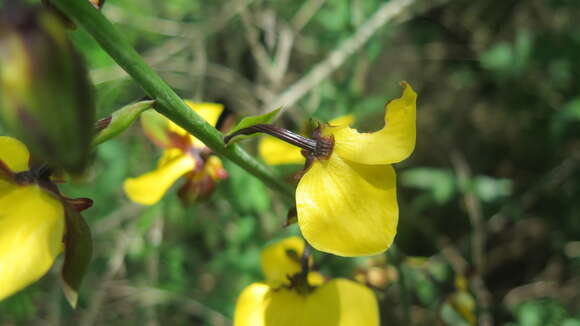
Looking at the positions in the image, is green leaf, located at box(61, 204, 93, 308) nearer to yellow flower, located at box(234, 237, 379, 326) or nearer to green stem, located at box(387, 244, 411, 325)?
yellow flower, located at box(234, 237, 379, 326)

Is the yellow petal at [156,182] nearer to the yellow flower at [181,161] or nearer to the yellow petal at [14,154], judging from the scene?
the yellow flower at [181,161]

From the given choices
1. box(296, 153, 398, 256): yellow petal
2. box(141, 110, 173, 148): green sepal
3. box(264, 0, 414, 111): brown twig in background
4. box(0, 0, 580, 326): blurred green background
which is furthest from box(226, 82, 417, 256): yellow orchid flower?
box(264, 0, 414, 111): brown twig in background

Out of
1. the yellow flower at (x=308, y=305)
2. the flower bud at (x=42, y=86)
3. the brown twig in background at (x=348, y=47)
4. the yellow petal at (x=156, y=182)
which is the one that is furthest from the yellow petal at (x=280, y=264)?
the brown twig in background at (x=348, y=47)

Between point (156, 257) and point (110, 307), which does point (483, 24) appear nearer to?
point (156, 257)

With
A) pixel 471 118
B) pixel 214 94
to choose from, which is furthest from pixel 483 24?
pixel 214 94

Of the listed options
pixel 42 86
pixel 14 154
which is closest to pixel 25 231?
pixel 14 154

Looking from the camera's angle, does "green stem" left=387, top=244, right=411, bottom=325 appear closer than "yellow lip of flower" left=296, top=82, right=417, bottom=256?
No
